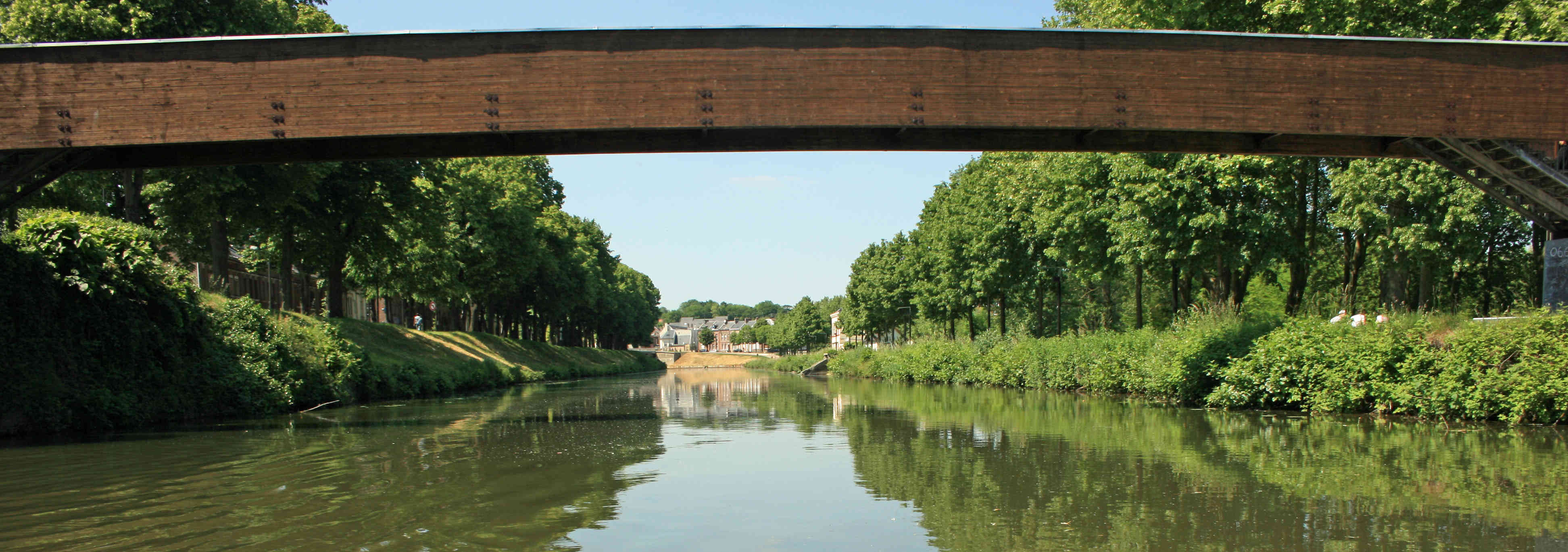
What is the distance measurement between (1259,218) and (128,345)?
23.8m

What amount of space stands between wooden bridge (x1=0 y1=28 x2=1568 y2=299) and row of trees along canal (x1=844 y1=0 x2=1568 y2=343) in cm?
403

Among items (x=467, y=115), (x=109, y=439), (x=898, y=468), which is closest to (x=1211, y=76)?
(x=898, y=468)

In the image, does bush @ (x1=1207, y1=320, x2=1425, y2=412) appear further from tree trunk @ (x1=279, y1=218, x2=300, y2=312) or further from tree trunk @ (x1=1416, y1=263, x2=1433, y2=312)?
tree trunk @ (x1=279, y1=218, x2=300, y2=312)

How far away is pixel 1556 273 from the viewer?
55.5ft

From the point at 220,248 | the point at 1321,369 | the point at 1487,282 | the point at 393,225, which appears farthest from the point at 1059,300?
the point at 220,248

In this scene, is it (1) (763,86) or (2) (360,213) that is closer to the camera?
(1) (763,86)

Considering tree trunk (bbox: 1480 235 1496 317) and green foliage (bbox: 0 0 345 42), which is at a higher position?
green foliage (bbox: 0 0 345 42)

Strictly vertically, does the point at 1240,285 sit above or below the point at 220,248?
below

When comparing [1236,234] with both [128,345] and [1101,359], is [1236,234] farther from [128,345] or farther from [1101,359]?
[128,345]

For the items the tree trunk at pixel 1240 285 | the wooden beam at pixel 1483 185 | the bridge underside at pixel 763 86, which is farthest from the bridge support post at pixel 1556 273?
the tree trunk at pixel 1240 285

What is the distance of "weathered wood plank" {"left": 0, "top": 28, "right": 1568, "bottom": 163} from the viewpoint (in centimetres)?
1530

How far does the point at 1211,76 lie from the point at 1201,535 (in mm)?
10623

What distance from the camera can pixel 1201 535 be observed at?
6.95 m

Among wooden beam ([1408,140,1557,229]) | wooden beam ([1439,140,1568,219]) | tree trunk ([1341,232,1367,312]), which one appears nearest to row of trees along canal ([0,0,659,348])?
wooden beam ([1408,140,1557,229])
